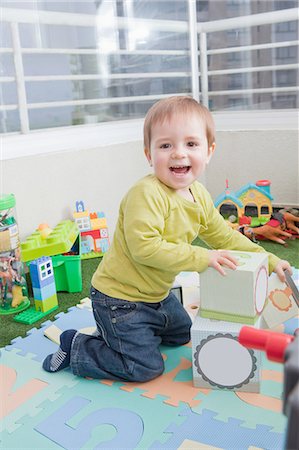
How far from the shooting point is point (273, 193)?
2174mm

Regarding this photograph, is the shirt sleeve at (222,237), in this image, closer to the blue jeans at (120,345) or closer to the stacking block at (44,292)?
the blue jeans at (120,345)

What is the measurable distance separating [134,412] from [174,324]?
25cm

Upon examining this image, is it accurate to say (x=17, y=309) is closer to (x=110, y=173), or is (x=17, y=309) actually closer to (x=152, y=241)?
(x=152, y=241)

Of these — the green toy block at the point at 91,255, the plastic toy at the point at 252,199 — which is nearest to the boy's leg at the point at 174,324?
the green toy block at the point at 91,255

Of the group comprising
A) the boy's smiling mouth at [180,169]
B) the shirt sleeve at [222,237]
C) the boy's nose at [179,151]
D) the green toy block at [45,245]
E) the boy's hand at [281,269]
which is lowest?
the green toy block at [45,245]

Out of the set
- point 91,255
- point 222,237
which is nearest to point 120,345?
point 222,237

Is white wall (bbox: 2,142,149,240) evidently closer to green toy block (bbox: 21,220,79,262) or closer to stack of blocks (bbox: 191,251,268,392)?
green toy block (bbox: 21,220,79,262)

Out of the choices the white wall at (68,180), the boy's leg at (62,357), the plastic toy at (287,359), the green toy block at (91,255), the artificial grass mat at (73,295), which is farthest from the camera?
the green toy block at (91,255)

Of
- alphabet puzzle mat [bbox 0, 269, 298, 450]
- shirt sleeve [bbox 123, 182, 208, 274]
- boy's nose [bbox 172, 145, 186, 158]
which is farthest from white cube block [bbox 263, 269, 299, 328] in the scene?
boy's nose [bbox 172, 145, 186, 158]

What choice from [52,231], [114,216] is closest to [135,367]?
[52,231]

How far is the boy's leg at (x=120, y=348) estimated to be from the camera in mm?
976

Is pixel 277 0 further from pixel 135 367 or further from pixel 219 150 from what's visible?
pixel 135 367

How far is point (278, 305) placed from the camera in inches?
44.1

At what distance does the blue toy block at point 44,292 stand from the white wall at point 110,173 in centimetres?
33
